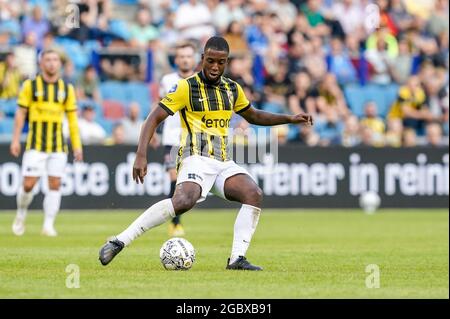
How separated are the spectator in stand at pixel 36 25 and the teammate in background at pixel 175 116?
780cm

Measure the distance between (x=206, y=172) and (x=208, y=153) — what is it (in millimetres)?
211

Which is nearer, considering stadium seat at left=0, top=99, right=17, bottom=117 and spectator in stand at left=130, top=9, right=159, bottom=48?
stadium seat at left=0, top=99, right=17, bottom=117

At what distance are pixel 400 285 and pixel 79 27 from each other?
47.2ft

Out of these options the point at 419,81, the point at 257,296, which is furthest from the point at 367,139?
the point at 257,296

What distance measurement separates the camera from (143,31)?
23.9 metres

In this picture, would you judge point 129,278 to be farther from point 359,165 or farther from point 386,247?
point 359,165

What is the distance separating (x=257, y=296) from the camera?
8.12 m

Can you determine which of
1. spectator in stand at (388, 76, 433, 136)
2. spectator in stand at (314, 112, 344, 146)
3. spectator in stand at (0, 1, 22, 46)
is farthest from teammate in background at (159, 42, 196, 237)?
spectator in stand at (388, 76, 433, 136)

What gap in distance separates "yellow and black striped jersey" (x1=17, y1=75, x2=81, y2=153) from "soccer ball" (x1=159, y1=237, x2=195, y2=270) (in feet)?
16.7

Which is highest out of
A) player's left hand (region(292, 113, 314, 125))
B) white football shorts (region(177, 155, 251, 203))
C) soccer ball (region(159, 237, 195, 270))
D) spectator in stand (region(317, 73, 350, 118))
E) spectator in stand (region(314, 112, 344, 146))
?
spectator in stand (region(317, 73, 350, 118))

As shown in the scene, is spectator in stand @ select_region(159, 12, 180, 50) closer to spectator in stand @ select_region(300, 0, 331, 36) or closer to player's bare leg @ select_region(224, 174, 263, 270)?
spectator in stand @ select_region(300, 0, 331, 36)

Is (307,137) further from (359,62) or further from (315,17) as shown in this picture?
(315,17)

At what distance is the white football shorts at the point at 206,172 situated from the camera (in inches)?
400

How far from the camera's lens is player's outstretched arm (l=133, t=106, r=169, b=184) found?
31.6ft
